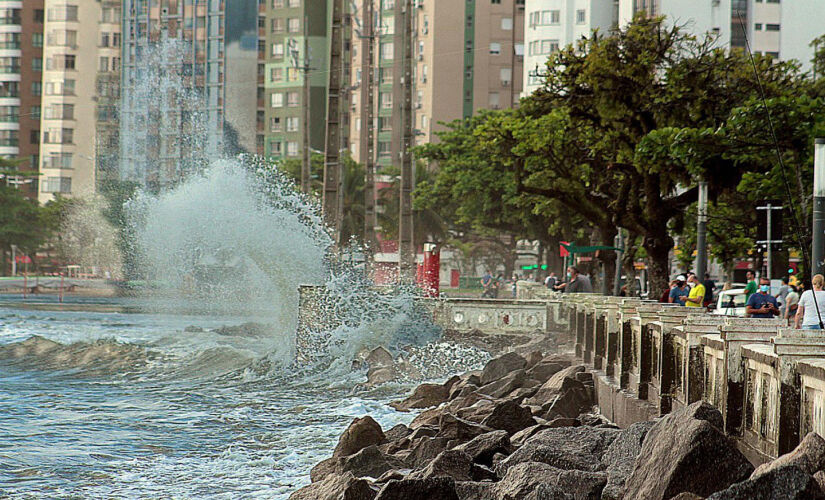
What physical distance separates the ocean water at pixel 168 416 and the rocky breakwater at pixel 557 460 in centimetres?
126

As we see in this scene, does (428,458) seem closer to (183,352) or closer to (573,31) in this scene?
(183,352)

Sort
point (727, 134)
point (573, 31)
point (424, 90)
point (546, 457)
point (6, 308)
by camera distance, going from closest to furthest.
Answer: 1. point (546, 457)
2. point (727, 134)
3. point (6, 308)
4. point (573, 31)
5. point (424, 90)

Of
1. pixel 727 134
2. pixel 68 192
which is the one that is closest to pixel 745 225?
pixel 727 134

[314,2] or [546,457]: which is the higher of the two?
[314,2]

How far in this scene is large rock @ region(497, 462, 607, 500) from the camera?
7405 mm

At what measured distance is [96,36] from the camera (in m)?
93.6

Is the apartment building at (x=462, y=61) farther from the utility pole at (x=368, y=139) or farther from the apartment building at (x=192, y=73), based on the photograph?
the utility pole at (x=368, y=139)

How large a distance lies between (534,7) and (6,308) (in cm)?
4867

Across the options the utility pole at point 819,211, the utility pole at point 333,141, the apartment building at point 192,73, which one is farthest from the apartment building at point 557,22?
the utility pole at point 819,211

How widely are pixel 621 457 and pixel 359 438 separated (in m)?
4.25

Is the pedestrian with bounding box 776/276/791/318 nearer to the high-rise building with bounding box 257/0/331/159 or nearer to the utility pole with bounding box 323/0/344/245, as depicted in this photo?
the utility pole with bounding box 323/0/344/245

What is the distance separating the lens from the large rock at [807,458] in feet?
19.4

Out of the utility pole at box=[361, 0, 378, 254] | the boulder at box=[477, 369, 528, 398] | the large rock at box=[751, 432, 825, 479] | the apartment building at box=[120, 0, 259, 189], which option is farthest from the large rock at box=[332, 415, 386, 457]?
the apartment building at box=[120, 0, 259, 189]

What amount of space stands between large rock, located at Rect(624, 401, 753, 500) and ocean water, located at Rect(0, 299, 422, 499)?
5.02 meters
